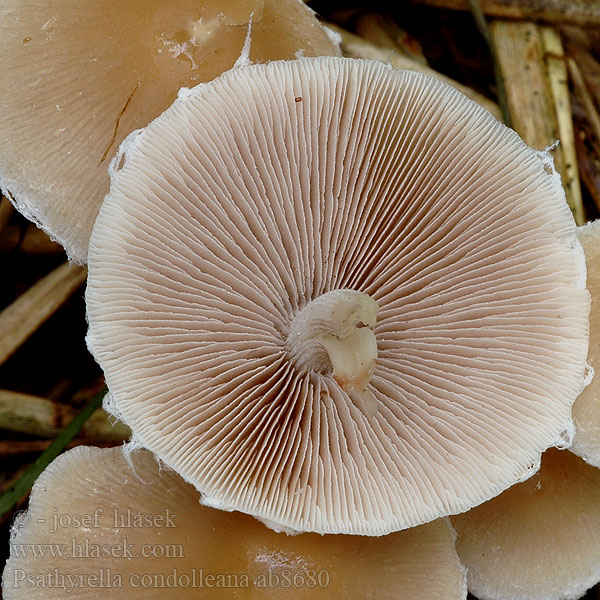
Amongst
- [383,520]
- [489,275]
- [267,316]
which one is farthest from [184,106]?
[383,520]

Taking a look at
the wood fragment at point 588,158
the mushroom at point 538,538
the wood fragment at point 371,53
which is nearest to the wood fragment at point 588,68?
the wood fragment at point 588,158

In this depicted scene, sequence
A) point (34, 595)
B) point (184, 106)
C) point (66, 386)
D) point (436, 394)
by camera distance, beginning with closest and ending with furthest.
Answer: point (184, 106)
point (436, 394)
point (34, 595)
point (66, 386)

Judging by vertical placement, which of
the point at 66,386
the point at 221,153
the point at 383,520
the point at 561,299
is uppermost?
the point at 561,299

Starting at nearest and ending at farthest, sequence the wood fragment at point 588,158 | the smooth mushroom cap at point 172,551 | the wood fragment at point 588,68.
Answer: the smooth mushroom cap at point 172,551 < the wood fragment at point 588,158 < the wood fragment at point 588,68

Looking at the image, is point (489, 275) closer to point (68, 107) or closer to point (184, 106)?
point (184, 106)

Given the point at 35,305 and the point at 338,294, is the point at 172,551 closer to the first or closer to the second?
the point at 338,294

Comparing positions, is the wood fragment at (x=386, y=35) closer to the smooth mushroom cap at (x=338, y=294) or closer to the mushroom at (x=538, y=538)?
the smooth mushroom cap at (x=338, y=294)

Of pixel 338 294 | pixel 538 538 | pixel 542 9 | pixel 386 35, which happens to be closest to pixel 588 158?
pixel 542 9

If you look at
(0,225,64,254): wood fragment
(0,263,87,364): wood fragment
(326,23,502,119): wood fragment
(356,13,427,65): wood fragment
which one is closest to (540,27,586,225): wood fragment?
(326,23,502,119): wood fragment
